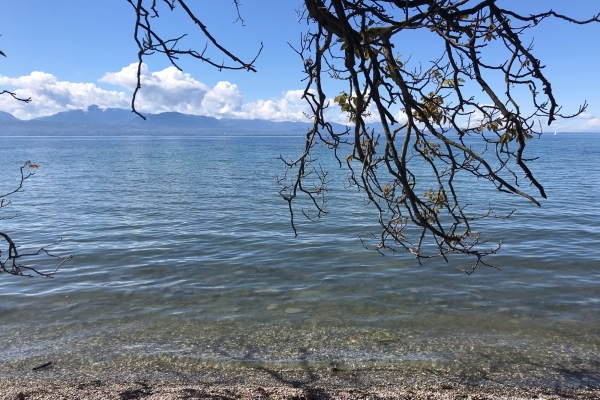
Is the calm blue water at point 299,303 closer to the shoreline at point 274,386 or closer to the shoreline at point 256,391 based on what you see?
the shoreline at point 274,386

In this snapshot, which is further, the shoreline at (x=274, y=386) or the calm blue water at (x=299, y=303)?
the calm blue water at (x=299, y=303)

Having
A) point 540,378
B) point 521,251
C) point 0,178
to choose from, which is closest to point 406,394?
point 540,378

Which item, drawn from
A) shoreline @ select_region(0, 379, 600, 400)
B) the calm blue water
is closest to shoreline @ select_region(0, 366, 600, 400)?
shoreline @ select_region(0, 379, 600, 400)

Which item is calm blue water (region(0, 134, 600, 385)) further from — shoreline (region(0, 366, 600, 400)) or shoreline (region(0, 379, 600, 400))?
shoreline (region(0, 379, 600, 400))

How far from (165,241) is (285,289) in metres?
6.86

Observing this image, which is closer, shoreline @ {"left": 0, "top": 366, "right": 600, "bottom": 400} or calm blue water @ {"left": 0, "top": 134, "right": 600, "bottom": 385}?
shoreline @ {"left": 0, "top": 366, "right": 600, "bottom": 400}

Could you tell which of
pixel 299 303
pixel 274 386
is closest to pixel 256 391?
pixel 274 386

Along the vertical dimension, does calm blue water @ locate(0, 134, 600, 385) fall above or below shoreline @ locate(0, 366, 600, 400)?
below

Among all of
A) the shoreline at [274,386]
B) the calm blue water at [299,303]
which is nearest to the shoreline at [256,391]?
the shoreline at [274,386]

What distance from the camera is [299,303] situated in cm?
1029

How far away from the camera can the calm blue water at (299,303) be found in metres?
7.75

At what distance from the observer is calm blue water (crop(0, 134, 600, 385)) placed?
25.4 ft

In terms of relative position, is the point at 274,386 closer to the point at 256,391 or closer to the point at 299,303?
the point at 256,391

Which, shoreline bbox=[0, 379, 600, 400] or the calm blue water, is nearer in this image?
shoreline bbox=[0, 379, 600, 400]
